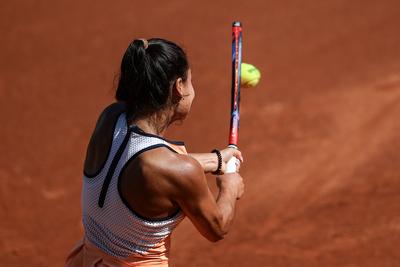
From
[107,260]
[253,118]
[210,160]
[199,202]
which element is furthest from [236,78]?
[253,118]

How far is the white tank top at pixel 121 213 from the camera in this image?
2654 mm

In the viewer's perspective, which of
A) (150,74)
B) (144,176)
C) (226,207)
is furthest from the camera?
(226,207)

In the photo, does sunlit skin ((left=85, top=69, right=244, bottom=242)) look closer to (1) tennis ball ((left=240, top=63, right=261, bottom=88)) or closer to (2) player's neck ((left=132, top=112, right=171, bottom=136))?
(2) player's neck ((left=132, top=112, right=171, bottom=136))

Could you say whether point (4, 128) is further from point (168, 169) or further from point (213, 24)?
point (168, 169)

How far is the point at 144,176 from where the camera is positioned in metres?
2.58

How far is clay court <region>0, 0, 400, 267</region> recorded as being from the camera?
5984mm

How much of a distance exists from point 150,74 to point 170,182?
1.33 feet

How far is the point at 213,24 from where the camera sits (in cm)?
950

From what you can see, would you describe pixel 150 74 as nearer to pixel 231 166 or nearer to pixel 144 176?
pixel 144 176

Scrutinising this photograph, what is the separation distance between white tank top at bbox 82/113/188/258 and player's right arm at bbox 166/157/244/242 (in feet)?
0.27

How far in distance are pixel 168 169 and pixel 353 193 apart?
4.06m

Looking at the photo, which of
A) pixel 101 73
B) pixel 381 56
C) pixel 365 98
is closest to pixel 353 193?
pixel 365 98

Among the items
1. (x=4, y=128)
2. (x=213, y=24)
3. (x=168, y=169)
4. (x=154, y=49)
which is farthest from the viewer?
(x=213, y=24)

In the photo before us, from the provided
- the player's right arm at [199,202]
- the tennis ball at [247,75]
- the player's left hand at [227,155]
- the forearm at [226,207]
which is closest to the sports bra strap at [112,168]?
the player's right arm at [199,202]
